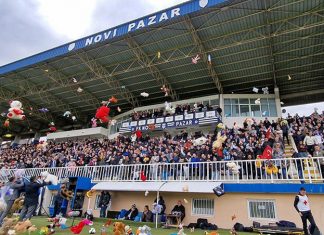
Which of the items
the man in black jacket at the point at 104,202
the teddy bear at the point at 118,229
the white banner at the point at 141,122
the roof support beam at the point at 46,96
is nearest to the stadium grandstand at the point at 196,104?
the roof support beam at the point at 46,96

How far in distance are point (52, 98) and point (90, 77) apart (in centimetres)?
717

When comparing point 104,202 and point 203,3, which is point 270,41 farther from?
point 104,202

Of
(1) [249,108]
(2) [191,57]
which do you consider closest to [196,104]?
(1) [249,108]

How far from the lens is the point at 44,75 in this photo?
22828 millimetres

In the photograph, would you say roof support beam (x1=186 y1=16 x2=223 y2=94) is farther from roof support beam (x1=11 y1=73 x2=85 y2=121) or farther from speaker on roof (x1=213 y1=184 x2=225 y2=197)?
roof support beam (x1=11 y1=73 x2=85 y2=121)

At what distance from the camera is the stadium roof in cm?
1495

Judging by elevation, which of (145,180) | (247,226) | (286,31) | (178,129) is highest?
(286,31)

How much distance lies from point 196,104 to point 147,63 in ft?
17.7

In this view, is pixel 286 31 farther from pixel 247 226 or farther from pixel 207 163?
pixel 247 226

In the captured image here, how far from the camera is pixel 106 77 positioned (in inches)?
843

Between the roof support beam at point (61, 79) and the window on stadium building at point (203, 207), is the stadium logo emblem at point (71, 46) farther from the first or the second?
the window on stadium building at point (203, 207)

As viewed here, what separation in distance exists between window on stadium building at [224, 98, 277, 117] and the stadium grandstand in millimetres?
79

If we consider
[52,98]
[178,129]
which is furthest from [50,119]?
[178,129]

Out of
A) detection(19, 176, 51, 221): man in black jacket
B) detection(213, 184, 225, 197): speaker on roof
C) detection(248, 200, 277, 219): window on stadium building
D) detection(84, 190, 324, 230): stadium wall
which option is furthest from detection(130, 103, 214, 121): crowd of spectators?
detection(19, 176, 51, 221): man in black jacket
